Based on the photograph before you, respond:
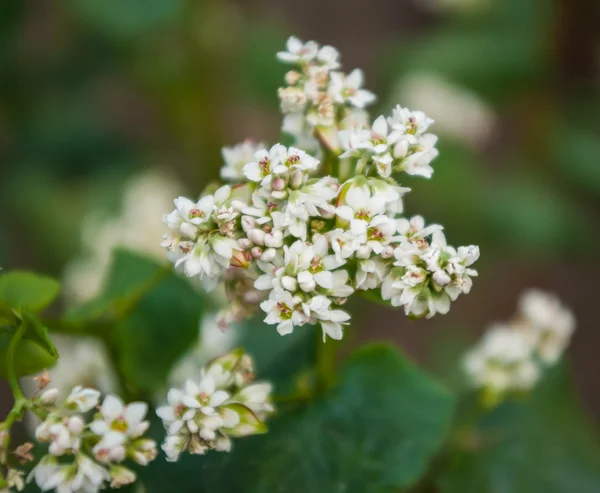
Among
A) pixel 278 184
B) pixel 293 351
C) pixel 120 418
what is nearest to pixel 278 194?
pixel 278 184

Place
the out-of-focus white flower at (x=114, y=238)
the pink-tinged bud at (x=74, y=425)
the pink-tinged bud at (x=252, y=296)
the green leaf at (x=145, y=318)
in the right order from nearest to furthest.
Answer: the pink-tinged bud at (x=74, y=425) < the pink-tinged bud at (x=252, y=296) < the green leaf at (x=145, y=318) < the out-of-focus white flower at (x=114, y=238)

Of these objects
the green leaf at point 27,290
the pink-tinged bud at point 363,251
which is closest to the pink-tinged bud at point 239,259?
the pink-tinged bud at point 363,251

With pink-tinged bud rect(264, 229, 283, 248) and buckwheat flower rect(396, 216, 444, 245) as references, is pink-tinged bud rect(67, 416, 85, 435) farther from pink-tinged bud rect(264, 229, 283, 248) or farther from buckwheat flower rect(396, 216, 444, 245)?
buckwheat flower rect(396, 216, 444, 245)

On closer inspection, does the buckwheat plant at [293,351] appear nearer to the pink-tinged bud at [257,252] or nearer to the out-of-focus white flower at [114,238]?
the pink-tinged bud at [257,252]

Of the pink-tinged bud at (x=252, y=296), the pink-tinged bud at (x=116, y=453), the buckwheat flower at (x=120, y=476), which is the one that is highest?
the pink-tinged bud at (x=252, y=296)

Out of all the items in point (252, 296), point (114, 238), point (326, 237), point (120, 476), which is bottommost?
point (114, 238)

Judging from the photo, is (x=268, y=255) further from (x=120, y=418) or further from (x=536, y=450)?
(x=536, y=450)
